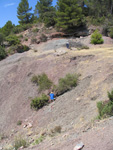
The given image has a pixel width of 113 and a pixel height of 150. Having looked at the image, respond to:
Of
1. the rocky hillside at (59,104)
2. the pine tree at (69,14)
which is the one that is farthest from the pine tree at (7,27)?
the rocky hillside at (59,104)

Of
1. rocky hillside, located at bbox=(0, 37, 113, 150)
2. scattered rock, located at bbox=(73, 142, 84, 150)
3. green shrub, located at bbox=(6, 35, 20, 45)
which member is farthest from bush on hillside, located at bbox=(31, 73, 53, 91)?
green shrub, located at bbox=(6, 35, 20, 45)

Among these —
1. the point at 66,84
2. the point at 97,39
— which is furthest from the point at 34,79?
the point at 97,39

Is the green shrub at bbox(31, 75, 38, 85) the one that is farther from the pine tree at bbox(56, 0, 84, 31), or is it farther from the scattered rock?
the pine tree at bbox(56, 0, 84, 31)

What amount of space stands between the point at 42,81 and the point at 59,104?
3.11 m

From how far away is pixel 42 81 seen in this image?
12.8m

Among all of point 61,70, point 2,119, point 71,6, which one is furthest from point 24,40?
Answer: point 2,119

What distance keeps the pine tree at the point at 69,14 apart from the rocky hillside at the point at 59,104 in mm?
8358

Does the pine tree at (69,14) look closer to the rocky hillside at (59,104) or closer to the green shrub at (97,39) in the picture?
the green shrub at (97,39)

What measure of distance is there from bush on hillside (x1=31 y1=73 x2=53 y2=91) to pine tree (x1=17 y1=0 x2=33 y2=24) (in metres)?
22.7

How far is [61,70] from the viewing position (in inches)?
547

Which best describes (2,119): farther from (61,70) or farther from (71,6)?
(71,6)

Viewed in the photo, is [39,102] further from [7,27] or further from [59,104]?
[7,27]

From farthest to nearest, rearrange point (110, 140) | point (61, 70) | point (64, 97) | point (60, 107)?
point (61, 70)
point (64, 97)
point (60, 107)
point (110, 140)

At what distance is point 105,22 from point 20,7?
55.4ft
